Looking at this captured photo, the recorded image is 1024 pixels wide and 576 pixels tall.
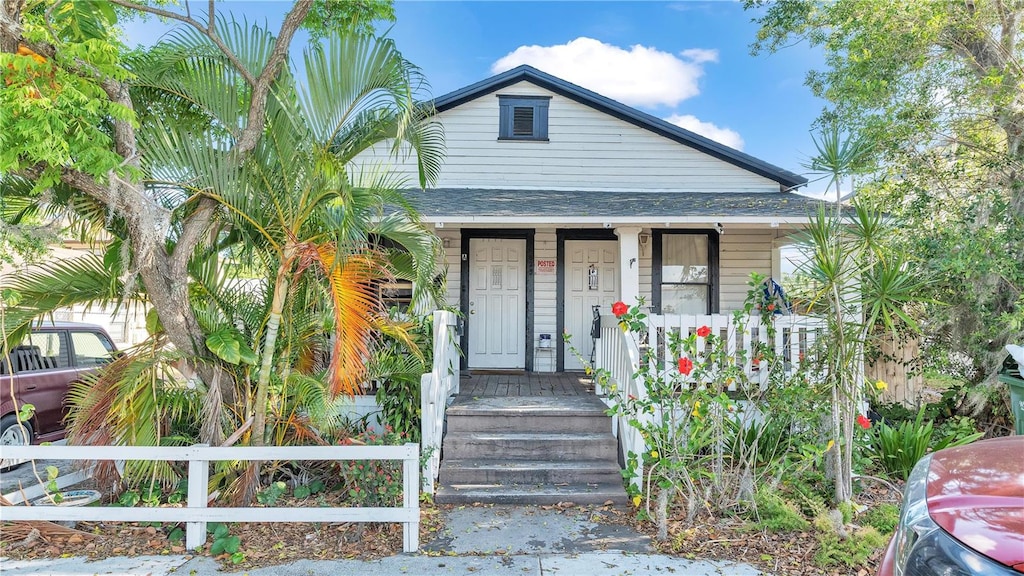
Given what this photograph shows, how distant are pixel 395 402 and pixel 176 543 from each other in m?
2.09

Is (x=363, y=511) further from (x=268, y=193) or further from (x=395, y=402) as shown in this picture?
(x=268, y=193)

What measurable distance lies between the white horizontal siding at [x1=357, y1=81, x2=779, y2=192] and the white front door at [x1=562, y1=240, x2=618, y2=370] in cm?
107

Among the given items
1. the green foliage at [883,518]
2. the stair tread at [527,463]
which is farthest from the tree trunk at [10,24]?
the green foliage at [883,518]

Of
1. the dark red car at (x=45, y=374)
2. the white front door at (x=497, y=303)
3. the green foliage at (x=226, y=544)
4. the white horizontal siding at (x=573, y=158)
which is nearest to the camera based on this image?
the green foliage at (x=226, y=544)

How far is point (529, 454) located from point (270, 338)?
2540 millimetres

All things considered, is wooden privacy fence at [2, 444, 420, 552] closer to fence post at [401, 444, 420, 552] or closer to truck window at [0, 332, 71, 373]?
fence post at [401, 444, 420, 552]

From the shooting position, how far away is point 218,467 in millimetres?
4074

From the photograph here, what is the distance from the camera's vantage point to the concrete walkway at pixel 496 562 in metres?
3.25

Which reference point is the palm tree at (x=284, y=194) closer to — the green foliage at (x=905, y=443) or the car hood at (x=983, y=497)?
the car hood at (x=983, y=497)

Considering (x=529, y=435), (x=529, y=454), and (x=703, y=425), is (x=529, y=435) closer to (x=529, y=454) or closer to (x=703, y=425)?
(x=529, y=454)

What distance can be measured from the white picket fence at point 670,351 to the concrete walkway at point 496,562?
2.68 ft

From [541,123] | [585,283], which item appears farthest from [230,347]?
[541,123]

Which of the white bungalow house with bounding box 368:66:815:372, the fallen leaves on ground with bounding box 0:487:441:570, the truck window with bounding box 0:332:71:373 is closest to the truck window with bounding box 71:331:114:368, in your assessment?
the truck window with bounding box 0:332:71:373

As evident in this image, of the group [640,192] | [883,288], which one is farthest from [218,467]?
[640,192]
